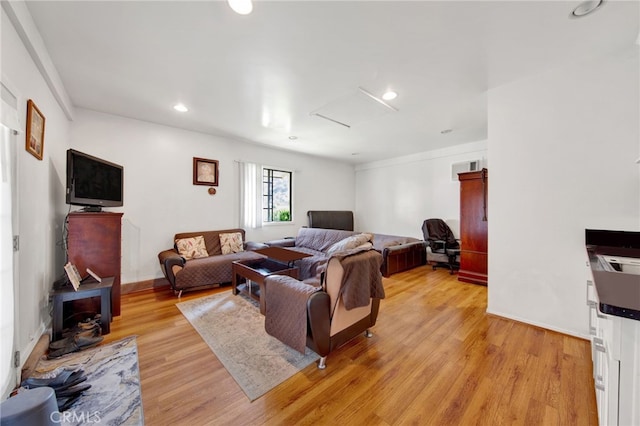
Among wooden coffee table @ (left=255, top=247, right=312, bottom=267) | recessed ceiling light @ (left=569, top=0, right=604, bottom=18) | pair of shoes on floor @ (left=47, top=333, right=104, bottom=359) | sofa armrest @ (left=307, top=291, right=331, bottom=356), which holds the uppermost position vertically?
recessed ceiling light @ (left=569, top=0, right=604, bottom=18)

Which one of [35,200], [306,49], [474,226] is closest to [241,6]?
[306,49]

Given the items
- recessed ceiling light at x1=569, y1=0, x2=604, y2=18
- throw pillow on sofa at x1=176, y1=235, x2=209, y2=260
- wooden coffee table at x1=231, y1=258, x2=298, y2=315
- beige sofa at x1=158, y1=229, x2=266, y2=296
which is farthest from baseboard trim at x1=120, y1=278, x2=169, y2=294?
recessed ceiling light at x1=569, y1=0, x2=604, y2=18

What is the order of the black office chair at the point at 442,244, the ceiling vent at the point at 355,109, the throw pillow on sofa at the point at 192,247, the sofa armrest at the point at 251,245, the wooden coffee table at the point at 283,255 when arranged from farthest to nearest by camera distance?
the black office chair at the point at 442,244, the sofa armrest at the point at 251,245, the throw pillow on sofa at the point at 192,247, the wooden coffee table at the point at 283,255, the ceiling vent at the point at 355,109

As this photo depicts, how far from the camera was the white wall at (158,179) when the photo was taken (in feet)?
11.3

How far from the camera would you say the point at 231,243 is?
430 centimetres

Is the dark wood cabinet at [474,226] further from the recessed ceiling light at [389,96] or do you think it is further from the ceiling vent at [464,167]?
the recessed ceiling light at [389,96]

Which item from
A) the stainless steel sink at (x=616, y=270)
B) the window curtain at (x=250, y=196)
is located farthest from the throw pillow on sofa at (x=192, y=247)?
the stainless steel sink at (x=616, y=270)

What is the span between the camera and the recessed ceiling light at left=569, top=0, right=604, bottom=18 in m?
1.54

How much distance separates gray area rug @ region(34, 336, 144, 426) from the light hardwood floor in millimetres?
76

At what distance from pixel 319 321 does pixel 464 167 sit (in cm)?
472

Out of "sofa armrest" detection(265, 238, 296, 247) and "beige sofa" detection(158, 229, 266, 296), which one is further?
"sofa armrest" detection(265, 238, 296, 247)

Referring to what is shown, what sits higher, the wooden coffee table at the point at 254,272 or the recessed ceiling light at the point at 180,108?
the recessed ceiling light at the point at 180,108

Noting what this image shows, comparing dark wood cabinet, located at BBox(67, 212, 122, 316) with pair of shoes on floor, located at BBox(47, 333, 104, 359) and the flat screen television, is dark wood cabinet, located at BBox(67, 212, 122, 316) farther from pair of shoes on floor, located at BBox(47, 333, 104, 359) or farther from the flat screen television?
pair of shoes on floor, located at BBox(47, 333, 104, 359)

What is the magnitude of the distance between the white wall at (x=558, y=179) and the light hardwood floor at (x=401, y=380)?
0.41 m
